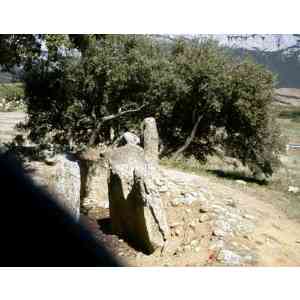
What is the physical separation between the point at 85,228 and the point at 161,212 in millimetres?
1444

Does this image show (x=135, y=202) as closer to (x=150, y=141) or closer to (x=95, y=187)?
(x=150, y=141)

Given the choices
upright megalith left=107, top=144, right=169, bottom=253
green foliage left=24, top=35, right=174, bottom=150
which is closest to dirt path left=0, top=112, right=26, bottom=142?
green foliage left=24, top=35, right=174, bottom=150

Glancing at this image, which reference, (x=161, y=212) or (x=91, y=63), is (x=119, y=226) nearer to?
(x=161, y=212)

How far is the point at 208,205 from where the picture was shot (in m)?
8.43

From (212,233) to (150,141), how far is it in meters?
2.06

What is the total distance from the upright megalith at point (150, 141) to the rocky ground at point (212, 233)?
20.0 inches

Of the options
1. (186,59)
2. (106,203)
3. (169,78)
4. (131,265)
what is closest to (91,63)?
(169,78)

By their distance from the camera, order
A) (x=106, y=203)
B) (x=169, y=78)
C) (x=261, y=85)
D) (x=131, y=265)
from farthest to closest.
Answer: (x=261, y=85) → (x=169, y=78) → (x=106, y=203) → (x=131, y=265)

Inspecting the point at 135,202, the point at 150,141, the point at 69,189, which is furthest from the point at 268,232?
the point at 69,189

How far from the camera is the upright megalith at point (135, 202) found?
758 cm

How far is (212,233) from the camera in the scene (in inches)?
301

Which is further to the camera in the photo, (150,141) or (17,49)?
(17,49)

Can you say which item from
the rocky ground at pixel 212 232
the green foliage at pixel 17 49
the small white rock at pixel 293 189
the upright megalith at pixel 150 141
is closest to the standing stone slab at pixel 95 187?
the rocky ground at pixel 212 232
